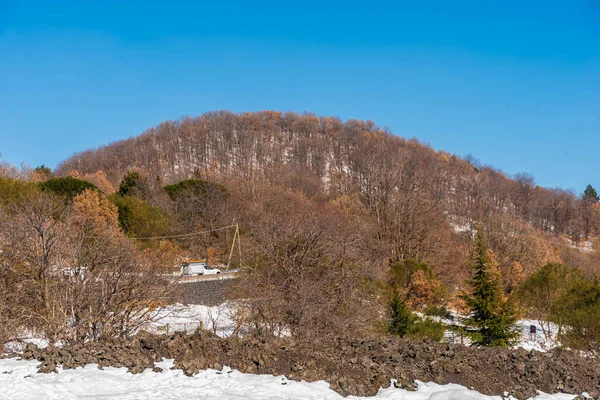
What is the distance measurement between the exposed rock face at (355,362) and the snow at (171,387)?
143 millimetres

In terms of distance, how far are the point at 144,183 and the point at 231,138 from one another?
54268mm

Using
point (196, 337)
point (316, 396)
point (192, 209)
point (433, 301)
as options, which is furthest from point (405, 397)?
point (192, 209)

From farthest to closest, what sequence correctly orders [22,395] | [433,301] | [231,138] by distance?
[231,138] → [433,301] → [22,395]

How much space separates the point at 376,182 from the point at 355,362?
120ft

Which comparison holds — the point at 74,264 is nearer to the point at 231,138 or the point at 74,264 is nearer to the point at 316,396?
the point at 316,396

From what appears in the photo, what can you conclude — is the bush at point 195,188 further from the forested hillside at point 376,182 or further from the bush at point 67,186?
the bush at point 67,186

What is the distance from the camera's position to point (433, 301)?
92.4 feet

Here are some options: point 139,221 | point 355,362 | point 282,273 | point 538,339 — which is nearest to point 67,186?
point 139,221

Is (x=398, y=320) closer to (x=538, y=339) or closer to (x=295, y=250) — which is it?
(x=295, y=250)

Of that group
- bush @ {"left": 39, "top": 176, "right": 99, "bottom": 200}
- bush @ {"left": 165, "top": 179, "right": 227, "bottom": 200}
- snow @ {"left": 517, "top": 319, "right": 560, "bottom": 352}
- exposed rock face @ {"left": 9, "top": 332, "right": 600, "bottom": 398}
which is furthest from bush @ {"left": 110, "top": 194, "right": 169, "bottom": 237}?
exposed rock face @ {"left": 9, "top": 332, "right": 600, "bottom": 398}

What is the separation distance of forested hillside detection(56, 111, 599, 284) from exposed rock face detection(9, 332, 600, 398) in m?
16.9

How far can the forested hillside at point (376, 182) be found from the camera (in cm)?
3766

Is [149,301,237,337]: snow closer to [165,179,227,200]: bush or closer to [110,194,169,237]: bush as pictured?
[110,194,169,237]: bush

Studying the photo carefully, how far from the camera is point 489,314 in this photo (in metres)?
18.0
